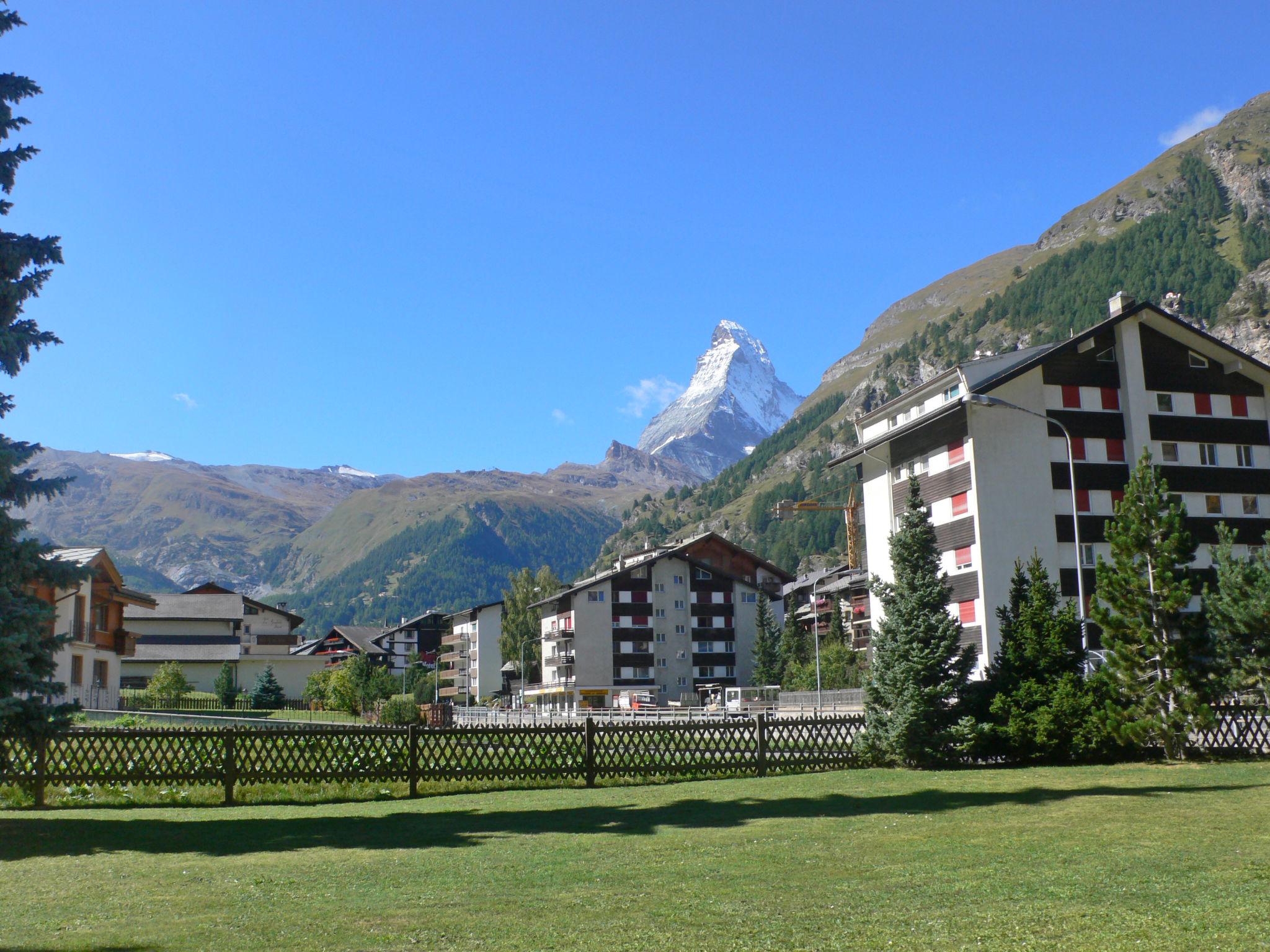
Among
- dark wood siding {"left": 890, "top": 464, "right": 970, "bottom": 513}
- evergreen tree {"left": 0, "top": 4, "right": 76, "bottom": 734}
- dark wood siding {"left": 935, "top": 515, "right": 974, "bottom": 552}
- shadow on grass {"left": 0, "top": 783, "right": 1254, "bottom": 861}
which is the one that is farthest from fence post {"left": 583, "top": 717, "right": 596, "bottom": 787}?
dark wood siding {"left": 890, "top": 464, "right": 970, "bottom": 513}

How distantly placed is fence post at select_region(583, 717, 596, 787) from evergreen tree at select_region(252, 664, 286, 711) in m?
81.7

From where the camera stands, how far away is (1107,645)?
27.3 meters

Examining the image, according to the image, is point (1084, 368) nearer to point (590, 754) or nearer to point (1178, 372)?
point (1178, 372)

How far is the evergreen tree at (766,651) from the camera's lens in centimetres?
11450

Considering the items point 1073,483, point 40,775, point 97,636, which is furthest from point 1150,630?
point 97,636

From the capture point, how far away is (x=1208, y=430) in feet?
208

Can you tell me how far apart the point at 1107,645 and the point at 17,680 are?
2428cm

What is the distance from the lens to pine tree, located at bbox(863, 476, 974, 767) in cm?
2739

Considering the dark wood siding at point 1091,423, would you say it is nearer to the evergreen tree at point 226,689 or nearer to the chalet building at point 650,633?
the chalet building at point 650,633

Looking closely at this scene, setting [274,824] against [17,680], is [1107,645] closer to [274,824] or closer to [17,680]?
[274,824]

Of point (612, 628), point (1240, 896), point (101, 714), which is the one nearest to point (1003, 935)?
point (1240, 896)

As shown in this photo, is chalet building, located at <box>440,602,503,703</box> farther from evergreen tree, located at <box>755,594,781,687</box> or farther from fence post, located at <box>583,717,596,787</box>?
fence post, located at <box>583,717,596,787</box>

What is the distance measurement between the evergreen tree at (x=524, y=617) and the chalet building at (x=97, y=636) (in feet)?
240

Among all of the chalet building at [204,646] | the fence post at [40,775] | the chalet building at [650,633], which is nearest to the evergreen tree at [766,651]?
the chalet building at [650,633]
